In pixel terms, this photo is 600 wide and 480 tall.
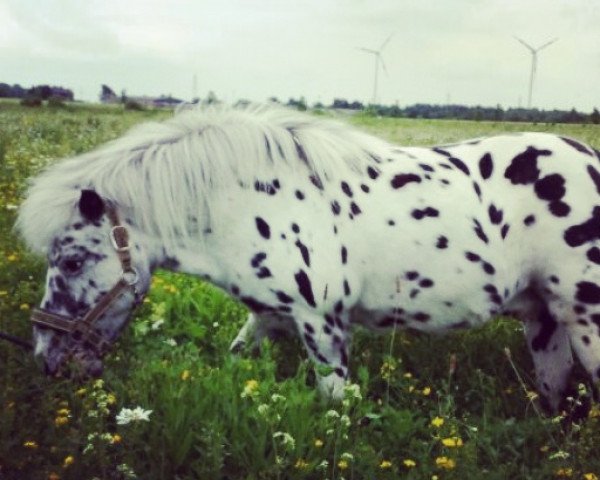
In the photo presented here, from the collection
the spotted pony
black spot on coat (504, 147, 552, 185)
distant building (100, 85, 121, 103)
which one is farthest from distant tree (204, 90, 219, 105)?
distant building (100, 85, 121, 103)

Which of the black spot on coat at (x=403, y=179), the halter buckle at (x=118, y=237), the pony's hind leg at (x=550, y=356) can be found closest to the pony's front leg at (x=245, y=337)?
the halter buckle at (x=118, y=237)

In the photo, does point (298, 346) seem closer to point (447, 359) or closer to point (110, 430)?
point (447, 359)

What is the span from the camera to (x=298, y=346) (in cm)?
456

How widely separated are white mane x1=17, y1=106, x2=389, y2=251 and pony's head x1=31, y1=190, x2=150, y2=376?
0.09 meters

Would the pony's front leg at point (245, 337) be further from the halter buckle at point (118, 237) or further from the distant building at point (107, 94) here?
the distant building at point (107, 94)

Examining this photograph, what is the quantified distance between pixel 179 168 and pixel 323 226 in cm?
74

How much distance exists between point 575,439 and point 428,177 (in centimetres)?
149

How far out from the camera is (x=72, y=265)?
361 cm

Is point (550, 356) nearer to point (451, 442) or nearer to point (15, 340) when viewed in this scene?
point (451, 442)

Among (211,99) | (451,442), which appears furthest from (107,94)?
(451,442)

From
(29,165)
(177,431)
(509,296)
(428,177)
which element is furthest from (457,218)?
(29,165)

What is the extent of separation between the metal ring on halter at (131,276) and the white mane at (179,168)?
0.69ft

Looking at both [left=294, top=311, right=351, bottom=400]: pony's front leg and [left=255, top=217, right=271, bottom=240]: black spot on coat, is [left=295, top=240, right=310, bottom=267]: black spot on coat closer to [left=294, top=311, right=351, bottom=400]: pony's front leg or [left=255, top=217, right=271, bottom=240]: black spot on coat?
[left=255, top=217, right=271, bottom=240]: black spot on coat

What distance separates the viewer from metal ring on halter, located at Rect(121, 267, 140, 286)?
11.9 ft
